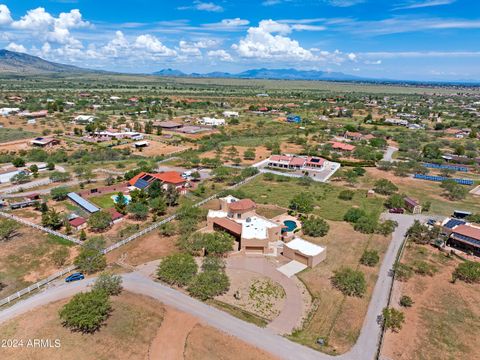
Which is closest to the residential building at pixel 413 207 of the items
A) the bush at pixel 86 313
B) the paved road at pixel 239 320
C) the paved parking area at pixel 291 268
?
the paved road at pixel 239 320

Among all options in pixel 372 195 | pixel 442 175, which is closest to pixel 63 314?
pixel 372 195

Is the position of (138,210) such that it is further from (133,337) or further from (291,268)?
(133,337)

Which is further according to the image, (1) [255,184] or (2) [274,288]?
(1) [255,184]

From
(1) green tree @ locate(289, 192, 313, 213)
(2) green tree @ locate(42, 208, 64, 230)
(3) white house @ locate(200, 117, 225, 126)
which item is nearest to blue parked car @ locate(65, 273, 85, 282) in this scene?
(2) green tree @ locate(42, 208, 64, 230)

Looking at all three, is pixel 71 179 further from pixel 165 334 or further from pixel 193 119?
pixel 193 119

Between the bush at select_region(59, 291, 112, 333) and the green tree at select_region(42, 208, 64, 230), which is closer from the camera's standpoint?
the bush at select_region(59, 291, 112, 333)

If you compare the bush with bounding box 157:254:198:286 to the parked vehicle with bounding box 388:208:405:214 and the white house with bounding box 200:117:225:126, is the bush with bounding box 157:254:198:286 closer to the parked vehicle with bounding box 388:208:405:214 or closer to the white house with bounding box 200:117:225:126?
the parked vehicle with bounding box 388:208:405:214
